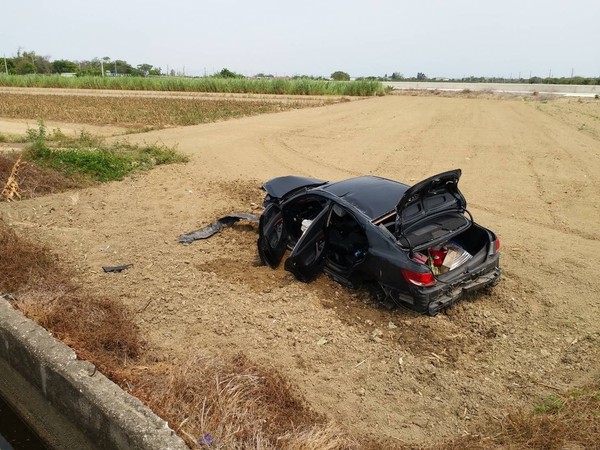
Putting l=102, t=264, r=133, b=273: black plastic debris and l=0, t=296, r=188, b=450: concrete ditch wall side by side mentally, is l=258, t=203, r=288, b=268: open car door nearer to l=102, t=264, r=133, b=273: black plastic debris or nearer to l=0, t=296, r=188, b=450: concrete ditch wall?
l=102, t=264, r=133, b=273: black plastic debris

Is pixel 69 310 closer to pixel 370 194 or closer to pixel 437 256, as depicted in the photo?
pixel 370 194

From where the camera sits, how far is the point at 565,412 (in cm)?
405

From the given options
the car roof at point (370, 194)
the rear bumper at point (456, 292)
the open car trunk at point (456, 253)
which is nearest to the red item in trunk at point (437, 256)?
the open car trunk at point (456, 253)

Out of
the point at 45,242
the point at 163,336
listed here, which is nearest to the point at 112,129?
the point at 45,242

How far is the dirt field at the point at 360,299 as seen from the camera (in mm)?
4582

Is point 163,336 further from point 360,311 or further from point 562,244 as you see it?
point 562,244

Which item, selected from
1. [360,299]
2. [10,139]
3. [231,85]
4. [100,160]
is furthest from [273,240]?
[231,85]

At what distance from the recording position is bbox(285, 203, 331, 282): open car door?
6.00 meters

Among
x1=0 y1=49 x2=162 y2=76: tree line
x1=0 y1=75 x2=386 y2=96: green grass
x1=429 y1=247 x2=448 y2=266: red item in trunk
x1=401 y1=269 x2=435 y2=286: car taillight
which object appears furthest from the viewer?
x1=0 y1=49 x2=162 y2=76: tree line

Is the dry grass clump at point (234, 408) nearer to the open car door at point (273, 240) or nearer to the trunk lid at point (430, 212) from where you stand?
the trunk lid at point (430, 212)

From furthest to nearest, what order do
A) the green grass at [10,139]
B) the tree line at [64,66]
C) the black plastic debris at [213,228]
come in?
1. the tree line at [64,66]
2. the green grass at [10,139]
3. the black plastic debris at [213,228]

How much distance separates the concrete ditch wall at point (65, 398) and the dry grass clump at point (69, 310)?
177 millimetres

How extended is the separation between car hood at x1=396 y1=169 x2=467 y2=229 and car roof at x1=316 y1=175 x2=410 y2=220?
26cm

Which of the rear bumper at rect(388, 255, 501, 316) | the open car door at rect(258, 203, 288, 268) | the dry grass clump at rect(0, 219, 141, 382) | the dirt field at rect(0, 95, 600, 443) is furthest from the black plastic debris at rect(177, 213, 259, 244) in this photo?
the rear bumper at rect(388, 255, 501, 316)
